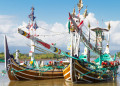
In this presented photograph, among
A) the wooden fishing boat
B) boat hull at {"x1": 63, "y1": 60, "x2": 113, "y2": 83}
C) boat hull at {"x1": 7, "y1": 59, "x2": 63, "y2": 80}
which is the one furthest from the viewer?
boat hull at {"x1": 7, "y1": 59, "x2": 63, "y2": 80}

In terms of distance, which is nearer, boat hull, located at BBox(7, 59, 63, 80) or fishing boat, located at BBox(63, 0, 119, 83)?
fishing boat, located at BBox(63, 0, 119, 83)

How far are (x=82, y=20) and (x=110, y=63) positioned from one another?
21.9ft

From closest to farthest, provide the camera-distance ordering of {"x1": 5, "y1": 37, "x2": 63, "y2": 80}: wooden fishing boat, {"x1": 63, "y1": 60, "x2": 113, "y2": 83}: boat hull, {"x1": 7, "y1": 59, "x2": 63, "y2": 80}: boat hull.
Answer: {"x1": 63, "y1": 60, "x2": 113, "y2": 83}: boat hull, {"x1": 5, "y1": 37, "x2": 63, "y2": 80}: wooden fishing boat, {"x1": 7, "y1": 59, "x2": 63, "y2": 80}: boat hull

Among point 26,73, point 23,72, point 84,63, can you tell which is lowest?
point 26,73

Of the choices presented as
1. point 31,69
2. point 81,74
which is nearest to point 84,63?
point 81,74

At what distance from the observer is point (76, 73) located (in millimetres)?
18875

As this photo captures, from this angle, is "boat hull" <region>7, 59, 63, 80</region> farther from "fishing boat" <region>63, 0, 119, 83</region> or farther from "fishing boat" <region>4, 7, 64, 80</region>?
"fishing boat" <region>63, 0, 119, 83</region>

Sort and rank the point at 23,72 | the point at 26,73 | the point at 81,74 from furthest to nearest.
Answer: the point at 26,73, the point at 23,72, the point at 81,74

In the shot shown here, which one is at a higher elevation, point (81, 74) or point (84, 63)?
point (84, 63)

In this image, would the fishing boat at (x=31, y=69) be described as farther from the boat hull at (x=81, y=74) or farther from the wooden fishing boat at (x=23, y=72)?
the boat hull at (x=81, y=74)

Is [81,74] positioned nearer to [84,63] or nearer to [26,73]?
[84,63]

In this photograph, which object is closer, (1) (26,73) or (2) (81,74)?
(2) (81,74)

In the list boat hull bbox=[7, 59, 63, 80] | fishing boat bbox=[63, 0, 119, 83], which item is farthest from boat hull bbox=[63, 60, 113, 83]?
boat hull bbox=[7, 59, 63, 80]

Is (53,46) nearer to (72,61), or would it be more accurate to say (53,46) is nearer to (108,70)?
(72,61)
